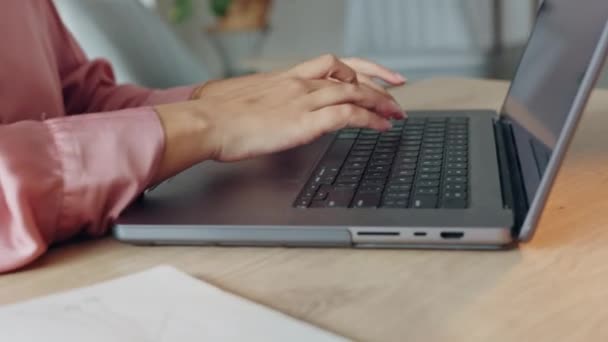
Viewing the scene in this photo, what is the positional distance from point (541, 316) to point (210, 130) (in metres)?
0.32

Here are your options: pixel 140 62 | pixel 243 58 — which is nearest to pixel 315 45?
pixel 243 58

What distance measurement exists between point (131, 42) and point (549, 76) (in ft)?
2.85

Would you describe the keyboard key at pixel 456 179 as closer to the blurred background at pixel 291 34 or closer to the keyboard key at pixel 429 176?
the keyboard key at pixel 429 176

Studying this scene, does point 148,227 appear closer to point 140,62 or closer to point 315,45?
point 140,62

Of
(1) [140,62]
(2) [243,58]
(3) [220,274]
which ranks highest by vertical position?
(3) [220,274]

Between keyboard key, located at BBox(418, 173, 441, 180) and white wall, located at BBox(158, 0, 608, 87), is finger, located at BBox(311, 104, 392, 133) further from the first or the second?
white wall, located at BBox(158, 0, 608, 87)

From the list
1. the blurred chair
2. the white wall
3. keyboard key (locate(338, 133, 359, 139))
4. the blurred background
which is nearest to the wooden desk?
keyboard key (locate(338, 133, 359, 139))

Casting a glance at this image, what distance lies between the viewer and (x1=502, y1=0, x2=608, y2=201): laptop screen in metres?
0.56

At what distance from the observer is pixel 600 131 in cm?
88

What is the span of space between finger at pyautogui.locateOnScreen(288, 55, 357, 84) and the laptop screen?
181mm

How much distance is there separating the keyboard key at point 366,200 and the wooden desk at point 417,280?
0.04 meters

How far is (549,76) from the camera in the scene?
2.37ft

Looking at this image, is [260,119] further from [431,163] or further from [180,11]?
[180,11]

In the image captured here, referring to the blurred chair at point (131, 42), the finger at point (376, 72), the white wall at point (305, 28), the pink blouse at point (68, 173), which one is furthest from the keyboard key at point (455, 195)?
the white wall at point (305, 28)
